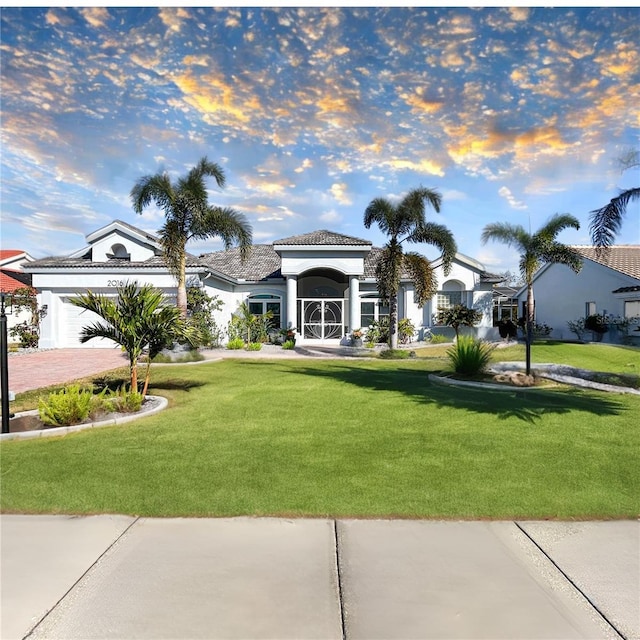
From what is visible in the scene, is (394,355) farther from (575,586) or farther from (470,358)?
(575,586)

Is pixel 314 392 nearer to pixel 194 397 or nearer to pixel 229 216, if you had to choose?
pixel 194 397

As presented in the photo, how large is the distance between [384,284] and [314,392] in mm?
10406

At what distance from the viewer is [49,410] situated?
280 inches

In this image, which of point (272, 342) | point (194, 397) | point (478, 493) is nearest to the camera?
point (478, 493)

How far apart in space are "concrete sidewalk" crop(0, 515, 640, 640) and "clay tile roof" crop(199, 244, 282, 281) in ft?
73.8

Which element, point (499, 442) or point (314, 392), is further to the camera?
point (314, 392)

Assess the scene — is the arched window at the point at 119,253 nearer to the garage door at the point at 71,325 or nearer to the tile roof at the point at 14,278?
the garage door at the point at 71,325

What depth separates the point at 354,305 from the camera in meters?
23.9

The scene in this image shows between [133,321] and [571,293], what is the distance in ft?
101

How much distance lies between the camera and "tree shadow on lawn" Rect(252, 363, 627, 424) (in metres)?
8.09

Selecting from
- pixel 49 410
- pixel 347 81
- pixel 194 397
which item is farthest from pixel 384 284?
pixel 49 410

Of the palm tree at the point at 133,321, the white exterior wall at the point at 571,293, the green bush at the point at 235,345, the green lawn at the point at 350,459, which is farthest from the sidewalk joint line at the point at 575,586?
the white exterior wall at the point at 571,293

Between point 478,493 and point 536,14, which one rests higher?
point 536,14

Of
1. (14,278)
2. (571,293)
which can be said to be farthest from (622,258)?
(14,278)
